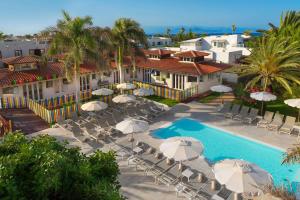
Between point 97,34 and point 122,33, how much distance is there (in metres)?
4.11

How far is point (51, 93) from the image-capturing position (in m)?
31.2

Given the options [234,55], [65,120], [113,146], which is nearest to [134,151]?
[113,146]

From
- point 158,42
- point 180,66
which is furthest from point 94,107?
point 158,42

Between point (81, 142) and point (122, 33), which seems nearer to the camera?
point (81, 142)

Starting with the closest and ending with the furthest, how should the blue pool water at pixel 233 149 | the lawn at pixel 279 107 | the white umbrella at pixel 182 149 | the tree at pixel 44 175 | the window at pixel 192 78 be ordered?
the tree at pixel 44 175 → the white umbrella at pixel 182 149 → the blue pool water at pixel 233 149 → the lawn at pixel 279 107 → the window at pixel 192 78

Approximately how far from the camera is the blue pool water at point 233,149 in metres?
16.7

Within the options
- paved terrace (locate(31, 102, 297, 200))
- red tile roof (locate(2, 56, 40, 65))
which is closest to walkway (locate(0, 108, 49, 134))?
paved terrace (locate(31, 102, 297, 200))

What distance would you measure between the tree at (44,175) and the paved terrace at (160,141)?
24.8ft

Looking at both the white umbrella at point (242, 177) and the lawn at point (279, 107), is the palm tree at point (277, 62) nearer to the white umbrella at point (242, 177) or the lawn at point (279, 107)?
the lawn at point (279, 107)

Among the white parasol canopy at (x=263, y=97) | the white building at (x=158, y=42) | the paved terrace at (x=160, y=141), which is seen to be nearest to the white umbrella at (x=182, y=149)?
the paved terrace at (x=160, y=141)

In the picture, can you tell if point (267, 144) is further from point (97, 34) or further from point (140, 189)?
point (97, 34)

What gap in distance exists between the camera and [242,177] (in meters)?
12.3

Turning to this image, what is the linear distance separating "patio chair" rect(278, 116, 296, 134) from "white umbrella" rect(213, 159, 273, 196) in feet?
34.3

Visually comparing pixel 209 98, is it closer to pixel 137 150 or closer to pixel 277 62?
pixel 277 62
